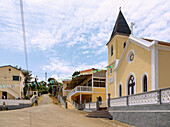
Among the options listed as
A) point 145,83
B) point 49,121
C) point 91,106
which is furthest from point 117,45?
point 49,121

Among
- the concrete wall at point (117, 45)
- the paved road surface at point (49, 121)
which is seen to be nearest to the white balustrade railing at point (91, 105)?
the paved road surface at point (49, 121)

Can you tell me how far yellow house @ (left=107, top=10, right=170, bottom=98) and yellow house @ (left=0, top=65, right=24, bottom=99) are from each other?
2082 cm

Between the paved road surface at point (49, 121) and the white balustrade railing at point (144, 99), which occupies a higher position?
the white balustrade railing at point (144, 99)

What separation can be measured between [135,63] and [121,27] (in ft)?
23.5

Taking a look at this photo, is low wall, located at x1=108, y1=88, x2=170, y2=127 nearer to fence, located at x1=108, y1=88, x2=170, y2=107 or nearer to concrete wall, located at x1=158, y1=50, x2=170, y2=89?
fence, located at x1=108, y1=88, x2=170, y2=107

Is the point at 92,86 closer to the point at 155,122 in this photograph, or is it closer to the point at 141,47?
the point at 141,47

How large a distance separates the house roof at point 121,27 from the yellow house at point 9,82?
21516mm

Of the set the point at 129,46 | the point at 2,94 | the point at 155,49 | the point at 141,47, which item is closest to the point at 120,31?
the point at 129,46

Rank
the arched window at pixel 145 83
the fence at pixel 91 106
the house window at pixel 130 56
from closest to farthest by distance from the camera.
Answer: the arched window at pixel 145 83 → the house window at pixel 130 56 → the fence at pixel 91 106

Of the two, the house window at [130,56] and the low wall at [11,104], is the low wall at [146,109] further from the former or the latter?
the low wall at [11,104]

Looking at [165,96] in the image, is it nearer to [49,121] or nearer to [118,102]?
[118,102]

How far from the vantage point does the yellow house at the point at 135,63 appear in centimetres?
1250

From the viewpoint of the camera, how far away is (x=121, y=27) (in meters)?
20.6

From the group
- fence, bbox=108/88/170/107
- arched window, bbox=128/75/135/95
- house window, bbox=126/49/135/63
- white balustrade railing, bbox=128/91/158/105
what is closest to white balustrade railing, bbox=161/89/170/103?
fence, bbox=108/88/170/107
